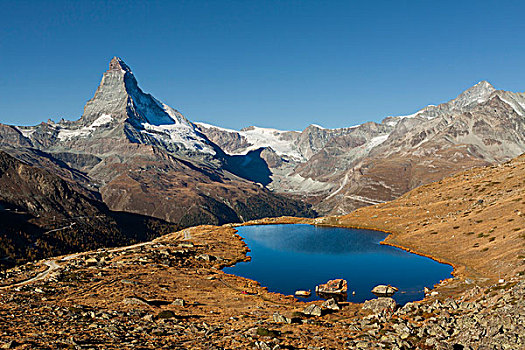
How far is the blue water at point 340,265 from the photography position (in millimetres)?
74750

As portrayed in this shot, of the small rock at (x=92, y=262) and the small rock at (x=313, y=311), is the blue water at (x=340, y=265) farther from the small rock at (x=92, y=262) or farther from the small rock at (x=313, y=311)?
the small rock at (x=92, y=262)

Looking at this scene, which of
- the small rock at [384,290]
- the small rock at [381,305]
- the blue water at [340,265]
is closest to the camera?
the small rock at [381,305]

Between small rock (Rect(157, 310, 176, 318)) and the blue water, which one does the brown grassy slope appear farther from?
small rock (Rect(157, 310, 176, 318))

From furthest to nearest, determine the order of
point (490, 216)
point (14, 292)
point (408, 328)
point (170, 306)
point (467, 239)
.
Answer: point (490, 216) → point (467, 239) → point (14, 292) → point (170, 306) → point (408, 328)

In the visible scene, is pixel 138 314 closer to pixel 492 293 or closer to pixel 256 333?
pixel 256 333

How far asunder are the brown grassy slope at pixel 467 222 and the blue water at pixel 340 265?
5979 millimetres

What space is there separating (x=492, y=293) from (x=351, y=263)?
57743mm

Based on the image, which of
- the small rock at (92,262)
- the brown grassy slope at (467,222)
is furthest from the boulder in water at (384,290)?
the small rock at (92,262)

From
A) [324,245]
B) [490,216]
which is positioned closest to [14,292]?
[324,245]

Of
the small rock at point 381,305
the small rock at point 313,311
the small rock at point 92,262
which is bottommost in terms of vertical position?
the small rock at point 313,311

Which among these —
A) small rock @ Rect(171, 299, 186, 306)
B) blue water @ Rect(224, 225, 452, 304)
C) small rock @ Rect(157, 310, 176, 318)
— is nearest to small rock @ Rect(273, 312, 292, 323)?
small rock @ Rect(157, 310, 176, 318)

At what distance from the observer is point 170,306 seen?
5425 cm

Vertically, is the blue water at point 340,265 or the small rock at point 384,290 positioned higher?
the blue water at point 340,265

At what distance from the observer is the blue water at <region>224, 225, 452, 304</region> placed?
2943 inches
